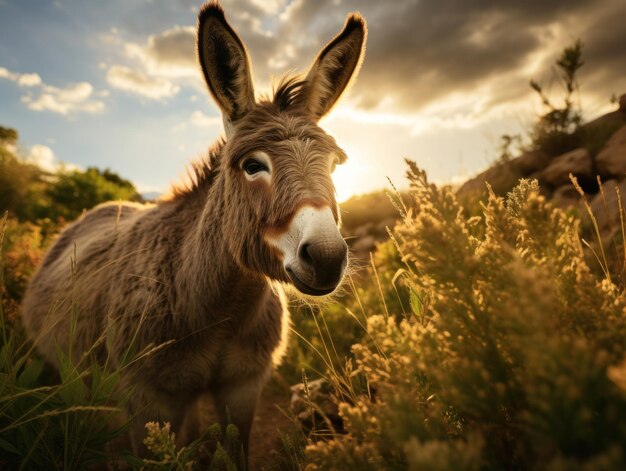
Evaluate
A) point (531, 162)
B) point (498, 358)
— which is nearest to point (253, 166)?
point (498, 358)

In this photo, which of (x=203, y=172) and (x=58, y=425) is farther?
(x=203, y=172)

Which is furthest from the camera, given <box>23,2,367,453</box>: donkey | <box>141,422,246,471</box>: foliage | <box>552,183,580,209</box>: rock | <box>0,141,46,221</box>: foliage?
<box>0,141,46,221</box>: foliage

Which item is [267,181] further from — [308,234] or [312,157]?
[308,234]

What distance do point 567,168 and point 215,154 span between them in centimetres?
725

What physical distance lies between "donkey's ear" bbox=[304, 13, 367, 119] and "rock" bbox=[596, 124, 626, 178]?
231 inches

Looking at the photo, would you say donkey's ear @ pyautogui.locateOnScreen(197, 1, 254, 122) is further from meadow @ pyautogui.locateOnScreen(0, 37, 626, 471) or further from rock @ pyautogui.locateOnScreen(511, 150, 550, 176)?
rock @ pyautogui.locateOnScreen(511, 150, 550, 176)

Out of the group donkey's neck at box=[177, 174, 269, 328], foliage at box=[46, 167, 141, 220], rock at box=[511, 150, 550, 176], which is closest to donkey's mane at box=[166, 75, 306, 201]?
donkey's neck at box=[177, 174, 269, 328]

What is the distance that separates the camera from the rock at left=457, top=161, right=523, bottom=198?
24.9 ft

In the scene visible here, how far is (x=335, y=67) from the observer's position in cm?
271

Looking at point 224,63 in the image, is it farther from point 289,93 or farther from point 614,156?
point 614,156

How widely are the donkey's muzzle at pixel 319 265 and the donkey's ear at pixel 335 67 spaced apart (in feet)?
4.36

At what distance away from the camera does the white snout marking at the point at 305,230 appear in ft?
5.40

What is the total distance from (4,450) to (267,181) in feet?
5.50

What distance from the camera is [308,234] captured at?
1.65 m
